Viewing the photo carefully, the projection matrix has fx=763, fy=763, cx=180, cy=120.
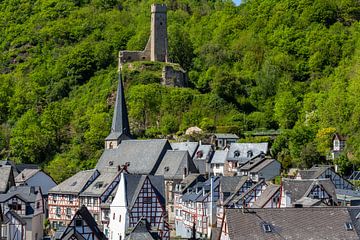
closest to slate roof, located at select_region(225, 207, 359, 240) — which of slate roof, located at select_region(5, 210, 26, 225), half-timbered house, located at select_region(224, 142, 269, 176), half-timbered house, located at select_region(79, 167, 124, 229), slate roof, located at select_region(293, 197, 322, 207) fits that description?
slate roof, located at select_region(293, 197, 322, 207)

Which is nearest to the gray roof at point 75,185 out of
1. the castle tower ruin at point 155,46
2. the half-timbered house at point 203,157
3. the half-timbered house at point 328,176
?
the half-timbered house at point 203,157

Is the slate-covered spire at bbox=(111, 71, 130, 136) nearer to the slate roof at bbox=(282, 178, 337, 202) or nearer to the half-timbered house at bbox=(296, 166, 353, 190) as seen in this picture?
the half-timbered house at bbox=(296, 166, 353, 190)

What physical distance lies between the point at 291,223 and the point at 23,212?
23.6 metres

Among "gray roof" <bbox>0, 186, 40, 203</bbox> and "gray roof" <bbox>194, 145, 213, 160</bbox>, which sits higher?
"gray roof" <bbox>194, 145, 213, 160</bbox>

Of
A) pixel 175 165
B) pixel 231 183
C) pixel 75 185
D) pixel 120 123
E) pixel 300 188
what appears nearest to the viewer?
pixel 300 188

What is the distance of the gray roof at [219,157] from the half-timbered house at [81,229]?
37.0 m

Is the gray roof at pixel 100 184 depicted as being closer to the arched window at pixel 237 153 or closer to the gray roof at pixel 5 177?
the gray roof at pixel 5 177

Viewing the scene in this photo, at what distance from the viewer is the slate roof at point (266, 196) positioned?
51906 millimetres

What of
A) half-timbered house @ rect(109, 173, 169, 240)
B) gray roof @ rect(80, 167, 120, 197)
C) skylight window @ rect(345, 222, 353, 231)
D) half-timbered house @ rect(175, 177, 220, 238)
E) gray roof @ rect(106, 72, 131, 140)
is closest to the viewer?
skylight window @ rect(345, 222, 353, 231)

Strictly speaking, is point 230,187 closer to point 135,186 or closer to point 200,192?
point 200,192

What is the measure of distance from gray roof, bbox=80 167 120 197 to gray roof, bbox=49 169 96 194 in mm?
845

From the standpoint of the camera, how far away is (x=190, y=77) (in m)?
113

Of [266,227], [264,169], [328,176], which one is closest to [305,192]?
[328,176]

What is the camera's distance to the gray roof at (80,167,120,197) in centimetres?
6569
